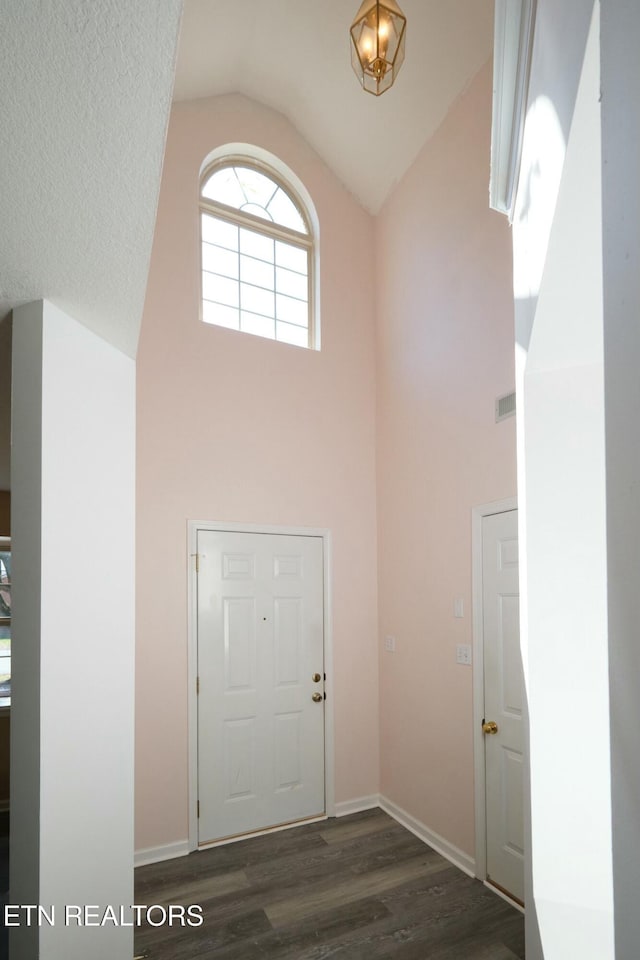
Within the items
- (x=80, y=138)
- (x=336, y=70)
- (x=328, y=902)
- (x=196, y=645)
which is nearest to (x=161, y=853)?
(x=328, y=902)

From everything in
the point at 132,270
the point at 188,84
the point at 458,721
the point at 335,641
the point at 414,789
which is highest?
the point at 188,84

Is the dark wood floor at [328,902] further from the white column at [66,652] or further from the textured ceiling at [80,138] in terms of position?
the textured ceiling at [80,138]

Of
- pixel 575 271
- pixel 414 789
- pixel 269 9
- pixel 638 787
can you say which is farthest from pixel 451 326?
pixel 638 787

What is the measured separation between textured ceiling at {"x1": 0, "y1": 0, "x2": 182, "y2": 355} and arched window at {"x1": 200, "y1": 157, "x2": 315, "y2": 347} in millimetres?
2670

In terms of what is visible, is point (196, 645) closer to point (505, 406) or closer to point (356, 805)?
point (356, 805)

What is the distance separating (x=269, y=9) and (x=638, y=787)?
438 centimetres

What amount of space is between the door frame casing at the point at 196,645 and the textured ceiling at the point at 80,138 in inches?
91.2

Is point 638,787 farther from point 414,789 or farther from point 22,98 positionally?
point 414,789

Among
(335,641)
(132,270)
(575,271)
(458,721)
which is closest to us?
(575,271)

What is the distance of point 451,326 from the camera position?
379cm

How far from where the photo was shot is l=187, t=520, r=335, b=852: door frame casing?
3.66 metres

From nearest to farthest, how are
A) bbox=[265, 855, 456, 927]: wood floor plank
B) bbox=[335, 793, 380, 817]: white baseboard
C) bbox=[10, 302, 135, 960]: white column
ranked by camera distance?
bbox=[10, 302, 135, 960]: white column, bbox=[265, 855, 456, 927]: wood floor plank, bbox=[335, 793, 380, 817]: white baseboard

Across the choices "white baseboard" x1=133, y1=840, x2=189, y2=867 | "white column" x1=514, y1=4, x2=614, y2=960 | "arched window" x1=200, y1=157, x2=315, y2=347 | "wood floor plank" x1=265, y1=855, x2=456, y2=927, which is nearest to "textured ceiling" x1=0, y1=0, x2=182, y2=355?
"white column" x1=514, y1=4, x2=614, y2=960

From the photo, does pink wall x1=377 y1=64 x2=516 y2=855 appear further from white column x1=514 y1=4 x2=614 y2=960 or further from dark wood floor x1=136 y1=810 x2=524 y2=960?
white column x1=514 y1=4 x2=614 y2=960
